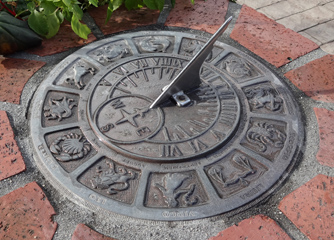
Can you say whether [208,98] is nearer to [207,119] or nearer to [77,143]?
[207,119]

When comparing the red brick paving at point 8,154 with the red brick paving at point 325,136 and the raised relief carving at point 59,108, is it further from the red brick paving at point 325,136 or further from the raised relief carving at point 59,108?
the red brick paving at point 325,136

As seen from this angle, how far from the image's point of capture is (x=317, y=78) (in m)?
2.25

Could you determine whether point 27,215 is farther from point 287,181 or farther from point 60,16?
point 60,16

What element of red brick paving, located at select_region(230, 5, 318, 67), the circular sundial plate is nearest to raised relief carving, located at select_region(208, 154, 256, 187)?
the circular sundial plate

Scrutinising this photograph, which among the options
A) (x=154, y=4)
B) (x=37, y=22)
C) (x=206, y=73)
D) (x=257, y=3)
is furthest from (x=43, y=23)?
(x=257, y=3)

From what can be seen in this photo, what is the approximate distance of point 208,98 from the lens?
6.43ft

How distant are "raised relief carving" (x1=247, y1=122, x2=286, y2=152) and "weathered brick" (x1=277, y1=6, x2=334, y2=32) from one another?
1.24m

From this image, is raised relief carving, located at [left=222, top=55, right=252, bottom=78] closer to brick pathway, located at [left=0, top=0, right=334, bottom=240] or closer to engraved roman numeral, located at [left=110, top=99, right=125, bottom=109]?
brick pathway, located at [left=0, top=0, right=334, bottom=240]

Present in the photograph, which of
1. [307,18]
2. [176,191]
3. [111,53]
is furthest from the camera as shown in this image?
[307,18]

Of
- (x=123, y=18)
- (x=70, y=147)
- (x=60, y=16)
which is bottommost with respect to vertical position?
(x=70, y=147)

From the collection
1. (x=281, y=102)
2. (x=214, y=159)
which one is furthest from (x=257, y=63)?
(x=214, y=159)

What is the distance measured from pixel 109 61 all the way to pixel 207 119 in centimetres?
77

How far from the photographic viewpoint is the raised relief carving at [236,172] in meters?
1.62

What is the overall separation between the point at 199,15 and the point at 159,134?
1374 millimetres
